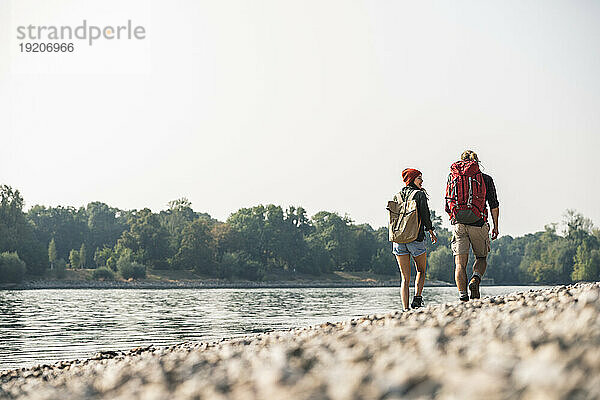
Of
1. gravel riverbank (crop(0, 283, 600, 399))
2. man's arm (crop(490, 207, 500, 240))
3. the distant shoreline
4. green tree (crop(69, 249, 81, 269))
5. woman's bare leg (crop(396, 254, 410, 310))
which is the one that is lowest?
the distant shoreline

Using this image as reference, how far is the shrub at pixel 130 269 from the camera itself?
117500 mm

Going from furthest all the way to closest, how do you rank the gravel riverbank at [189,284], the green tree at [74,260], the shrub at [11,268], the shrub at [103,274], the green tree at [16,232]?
the green tree at [74,260], the shrub at [103,274], the green tree at [16,232], the gravel riverbank at [189,284], the shrub at [11,268]

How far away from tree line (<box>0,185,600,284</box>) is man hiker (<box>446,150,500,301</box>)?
104644 millimetres

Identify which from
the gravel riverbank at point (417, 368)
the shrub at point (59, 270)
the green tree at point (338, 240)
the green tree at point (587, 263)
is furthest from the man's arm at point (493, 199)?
the green tree at point (338, 240)

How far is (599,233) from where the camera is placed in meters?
150

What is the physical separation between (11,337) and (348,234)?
5317 inches

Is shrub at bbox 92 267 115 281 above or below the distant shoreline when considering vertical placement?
above

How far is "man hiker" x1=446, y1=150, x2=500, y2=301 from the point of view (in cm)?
1202

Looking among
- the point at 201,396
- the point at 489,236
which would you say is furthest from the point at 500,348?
the point at 489,236

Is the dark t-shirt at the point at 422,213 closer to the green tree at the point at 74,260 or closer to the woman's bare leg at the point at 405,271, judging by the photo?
the woman's bare leg at the point at 405,271

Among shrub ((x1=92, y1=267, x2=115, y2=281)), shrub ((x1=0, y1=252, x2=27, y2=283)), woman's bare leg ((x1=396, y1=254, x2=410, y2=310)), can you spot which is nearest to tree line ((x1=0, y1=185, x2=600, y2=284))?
shrub ((x1=92, y1=267, x2=115, y2=281))

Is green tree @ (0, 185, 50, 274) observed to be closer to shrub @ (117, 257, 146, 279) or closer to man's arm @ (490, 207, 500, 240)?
shrub @ (117, 257, 146, 279)

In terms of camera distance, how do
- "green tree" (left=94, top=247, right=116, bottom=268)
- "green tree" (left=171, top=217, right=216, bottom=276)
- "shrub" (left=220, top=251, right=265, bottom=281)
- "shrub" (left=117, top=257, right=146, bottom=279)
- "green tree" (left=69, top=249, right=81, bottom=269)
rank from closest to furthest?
"shrub" (left=117, top=257, right=146, bottom=279) → "green tree" (left=69, top=249, right=81, bottom=269) → "green tree" (left=94, top=247, right=116, bottom=268) → "green tree" (left=171, top=217, right=216, bottom=276) → "shrub" (left=220, top=251, right=265, bottom=281)

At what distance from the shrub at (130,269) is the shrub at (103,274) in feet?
7.57
